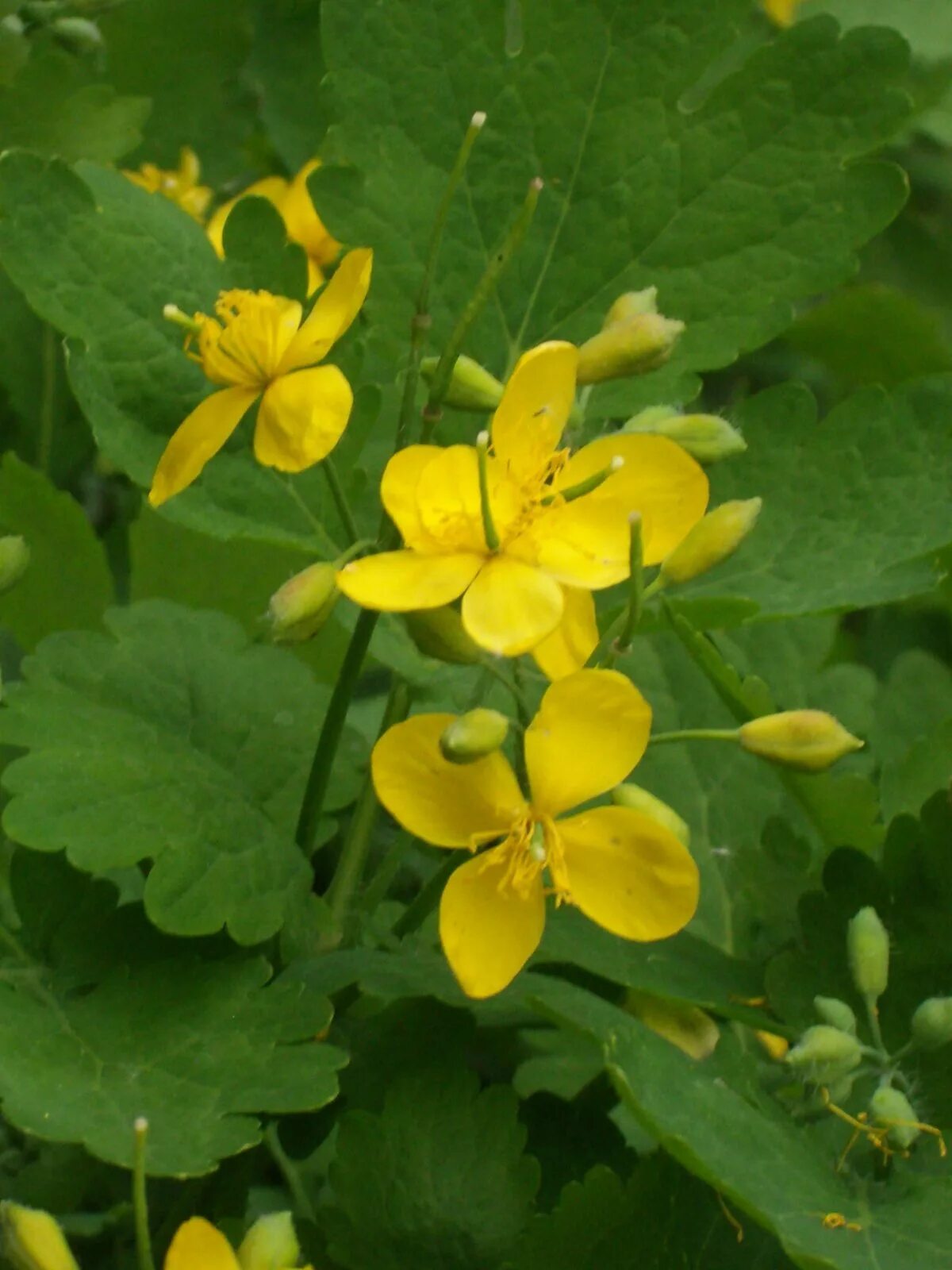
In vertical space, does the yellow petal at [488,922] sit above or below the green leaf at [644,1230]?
above

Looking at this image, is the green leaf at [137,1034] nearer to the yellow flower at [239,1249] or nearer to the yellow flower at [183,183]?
the yellow flower at [239,1249]

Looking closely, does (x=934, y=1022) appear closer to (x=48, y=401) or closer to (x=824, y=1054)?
(x=824, y=1054)

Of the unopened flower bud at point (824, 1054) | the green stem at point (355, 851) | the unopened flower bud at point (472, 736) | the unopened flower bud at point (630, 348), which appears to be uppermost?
the unopened flower bud at point (630, 348)

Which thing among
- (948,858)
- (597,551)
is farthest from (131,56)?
(948,858)

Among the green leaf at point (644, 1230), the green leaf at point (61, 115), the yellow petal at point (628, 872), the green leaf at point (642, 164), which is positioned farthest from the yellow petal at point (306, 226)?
the green leaf at point (644, 1230)

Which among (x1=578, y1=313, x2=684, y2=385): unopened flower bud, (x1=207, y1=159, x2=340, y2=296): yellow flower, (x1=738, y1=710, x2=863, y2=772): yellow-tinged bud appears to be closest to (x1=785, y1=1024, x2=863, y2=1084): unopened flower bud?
(x1=738, y1=710, x2=863, y2=772): yellow-tinged bud

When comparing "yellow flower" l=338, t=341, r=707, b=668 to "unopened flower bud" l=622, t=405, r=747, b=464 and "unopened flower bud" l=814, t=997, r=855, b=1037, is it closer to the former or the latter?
"unopened flower bud" l=622, t=405, r=747, b=464
